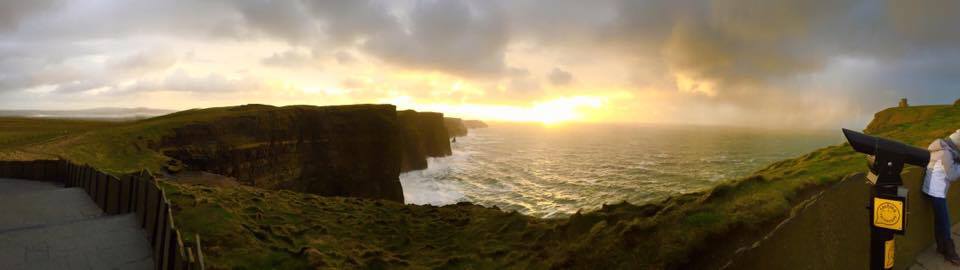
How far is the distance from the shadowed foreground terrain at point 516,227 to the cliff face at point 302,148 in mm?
12983

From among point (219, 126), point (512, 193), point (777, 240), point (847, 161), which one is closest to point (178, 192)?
point (777, 240)

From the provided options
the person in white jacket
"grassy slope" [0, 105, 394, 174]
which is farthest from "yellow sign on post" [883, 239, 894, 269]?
"grassy slope" [0, 105, 394, 174]

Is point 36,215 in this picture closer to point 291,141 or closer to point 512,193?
point 291,141

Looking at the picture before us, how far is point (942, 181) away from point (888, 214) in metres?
3.43

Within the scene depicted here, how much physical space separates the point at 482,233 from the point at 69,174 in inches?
597

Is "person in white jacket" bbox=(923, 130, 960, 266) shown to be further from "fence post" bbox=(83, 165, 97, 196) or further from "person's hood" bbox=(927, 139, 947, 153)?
"fence post" bbox=(83, 165, 97, 196)

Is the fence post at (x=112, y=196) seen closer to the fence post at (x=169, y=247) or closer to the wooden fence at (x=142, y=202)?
the wooden fence at (x=142, y=202)

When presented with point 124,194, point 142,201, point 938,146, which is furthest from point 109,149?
point 938,146

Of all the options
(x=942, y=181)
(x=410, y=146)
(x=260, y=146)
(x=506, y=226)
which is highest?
(x=942, y=181)

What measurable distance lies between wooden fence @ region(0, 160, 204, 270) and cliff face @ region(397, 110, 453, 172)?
40929 mm

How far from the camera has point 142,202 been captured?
723 cm

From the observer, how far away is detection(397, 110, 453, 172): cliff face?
6456 cm

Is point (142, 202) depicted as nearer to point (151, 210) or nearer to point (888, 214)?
point (151, 210)

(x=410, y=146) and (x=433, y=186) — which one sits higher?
(x=410, y=146)
